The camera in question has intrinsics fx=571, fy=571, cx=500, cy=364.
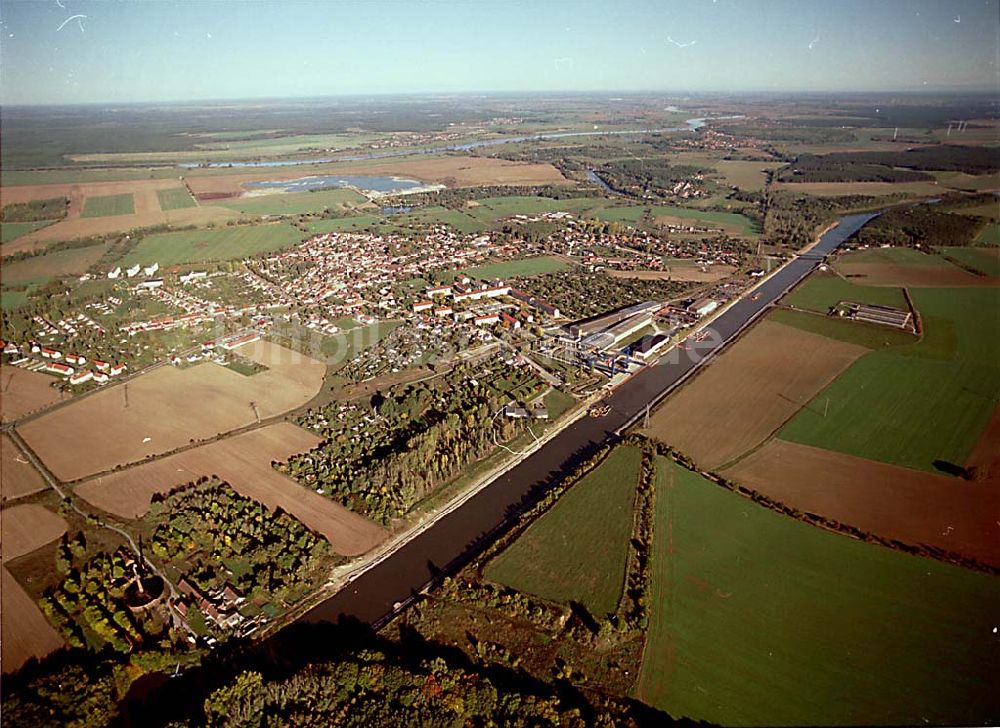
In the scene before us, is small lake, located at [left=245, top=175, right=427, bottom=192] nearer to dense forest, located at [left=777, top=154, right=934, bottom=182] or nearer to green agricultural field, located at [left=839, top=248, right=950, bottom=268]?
dense forest, located at [left=777, top=154, right=934, bottom=182]

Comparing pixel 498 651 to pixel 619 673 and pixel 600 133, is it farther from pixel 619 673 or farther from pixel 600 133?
pixel 600 133

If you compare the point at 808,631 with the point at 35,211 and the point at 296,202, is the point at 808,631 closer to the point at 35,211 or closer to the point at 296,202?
the point at 296,202

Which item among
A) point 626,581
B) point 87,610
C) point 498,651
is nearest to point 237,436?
point 87,610

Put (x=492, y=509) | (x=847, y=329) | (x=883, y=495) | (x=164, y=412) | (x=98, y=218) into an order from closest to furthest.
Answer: (x=883, y=495) → (x=492, y=509) → (x=164, y=412) → (x=847, y=329) → (x=98, y=218)

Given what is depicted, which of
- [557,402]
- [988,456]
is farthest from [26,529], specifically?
[988,456]

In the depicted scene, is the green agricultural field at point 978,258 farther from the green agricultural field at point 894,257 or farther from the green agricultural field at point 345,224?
the green agricultural field at point 345,224

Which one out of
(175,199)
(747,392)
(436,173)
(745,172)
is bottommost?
(747,392)
